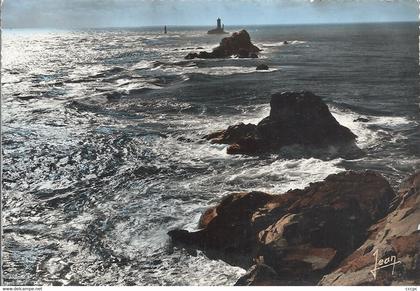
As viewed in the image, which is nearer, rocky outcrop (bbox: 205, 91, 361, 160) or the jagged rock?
the jagged rock

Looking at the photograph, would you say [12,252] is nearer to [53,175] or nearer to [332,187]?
[53,175]

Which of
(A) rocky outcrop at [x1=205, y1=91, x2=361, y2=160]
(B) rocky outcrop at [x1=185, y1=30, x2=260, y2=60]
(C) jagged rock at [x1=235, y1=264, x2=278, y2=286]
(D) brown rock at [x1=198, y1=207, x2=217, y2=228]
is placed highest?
(B) rocky outcrop at [x1=185, y1=30, x2=260, y2=60]

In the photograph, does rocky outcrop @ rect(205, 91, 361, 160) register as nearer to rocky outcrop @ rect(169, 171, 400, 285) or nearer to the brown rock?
the brown rock

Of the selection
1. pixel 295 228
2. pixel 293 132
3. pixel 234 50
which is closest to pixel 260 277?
pixel 295 228

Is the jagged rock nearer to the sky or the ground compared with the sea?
nearer to the ground

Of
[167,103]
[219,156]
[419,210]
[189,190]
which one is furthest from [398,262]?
[167,103]
